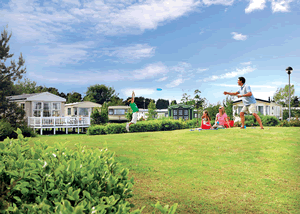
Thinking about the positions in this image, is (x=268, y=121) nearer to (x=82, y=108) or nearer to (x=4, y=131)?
(x=4, y=131)

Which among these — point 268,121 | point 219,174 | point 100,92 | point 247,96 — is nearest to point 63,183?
point 219,174

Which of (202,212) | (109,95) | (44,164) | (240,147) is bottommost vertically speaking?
(202,212)

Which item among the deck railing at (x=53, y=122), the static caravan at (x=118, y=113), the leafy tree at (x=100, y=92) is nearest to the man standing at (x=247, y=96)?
the deck railing at (x=53, y=122)

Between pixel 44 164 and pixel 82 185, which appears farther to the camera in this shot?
pixel 44 164

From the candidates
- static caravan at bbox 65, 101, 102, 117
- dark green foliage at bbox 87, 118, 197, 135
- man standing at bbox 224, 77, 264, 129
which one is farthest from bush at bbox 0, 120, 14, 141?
static caravan at bbox 65, 101, 102, 117

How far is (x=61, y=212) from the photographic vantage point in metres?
1.56

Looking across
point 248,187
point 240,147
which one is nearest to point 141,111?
point 240,147

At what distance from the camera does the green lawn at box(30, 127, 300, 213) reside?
4.41 m

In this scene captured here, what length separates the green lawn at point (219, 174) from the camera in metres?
4.41

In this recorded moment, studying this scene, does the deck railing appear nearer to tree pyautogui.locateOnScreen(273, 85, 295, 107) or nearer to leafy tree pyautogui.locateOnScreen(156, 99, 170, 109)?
tree pyautogui.locateOnScreen(273, 85, 295, 107)

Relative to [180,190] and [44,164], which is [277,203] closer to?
[180,190]

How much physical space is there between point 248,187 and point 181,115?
20.1m

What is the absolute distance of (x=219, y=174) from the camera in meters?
5.67

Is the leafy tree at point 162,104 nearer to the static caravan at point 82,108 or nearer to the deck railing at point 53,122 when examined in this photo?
the static caravan at point 82,108
